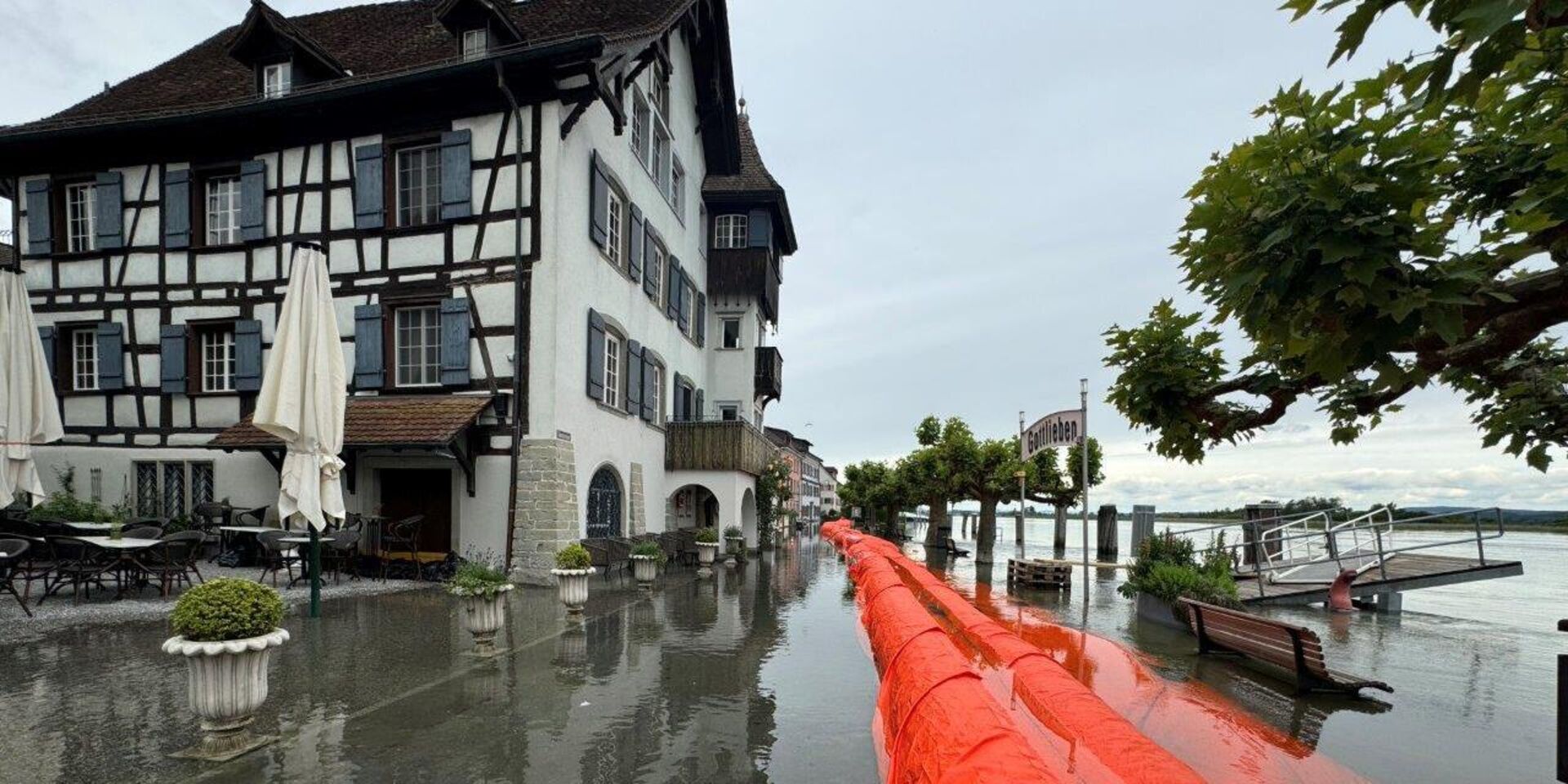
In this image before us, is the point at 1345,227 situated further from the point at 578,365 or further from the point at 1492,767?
the point at 578,365

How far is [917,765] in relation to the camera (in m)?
2.90

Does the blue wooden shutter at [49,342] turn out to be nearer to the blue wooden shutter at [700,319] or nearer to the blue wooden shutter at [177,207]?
the blue wooden shutter at [177,207]

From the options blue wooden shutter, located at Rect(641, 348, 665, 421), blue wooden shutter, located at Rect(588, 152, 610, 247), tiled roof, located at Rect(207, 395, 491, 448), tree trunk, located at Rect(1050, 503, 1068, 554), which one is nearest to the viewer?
tiled roof, located at Rect(207, 395, 491, 448)

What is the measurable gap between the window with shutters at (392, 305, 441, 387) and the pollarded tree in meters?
27.0

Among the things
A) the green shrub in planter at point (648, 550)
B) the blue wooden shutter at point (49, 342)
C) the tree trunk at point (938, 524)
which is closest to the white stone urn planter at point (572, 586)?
the green shrub in planter at point (648, 550)

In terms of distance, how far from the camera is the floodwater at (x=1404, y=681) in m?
5.92

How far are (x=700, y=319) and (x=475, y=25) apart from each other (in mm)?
12247

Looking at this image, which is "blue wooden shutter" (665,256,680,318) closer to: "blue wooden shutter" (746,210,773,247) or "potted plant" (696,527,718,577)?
"blue wooden shutter" (746,210,773,247)

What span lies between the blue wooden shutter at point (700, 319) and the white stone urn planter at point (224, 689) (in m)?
19.4

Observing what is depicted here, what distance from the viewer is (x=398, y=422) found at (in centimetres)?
1309

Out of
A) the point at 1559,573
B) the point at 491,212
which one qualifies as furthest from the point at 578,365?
the point at 1559,573

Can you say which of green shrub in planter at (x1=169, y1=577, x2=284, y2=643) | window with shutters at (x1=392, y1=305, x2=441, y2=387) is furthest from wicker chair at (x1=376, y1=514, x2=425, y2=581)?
green shrub in planter at (x1=169, y1=577, x2=284, y2=643)

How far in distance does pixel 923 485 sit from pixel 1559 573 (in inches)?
1199

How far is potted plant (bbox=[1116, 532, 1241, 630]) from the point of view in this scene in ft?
36.7
